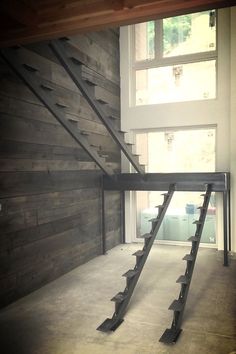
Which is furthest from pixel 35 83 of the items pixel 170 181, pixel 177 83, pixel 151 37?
pixel 151 37

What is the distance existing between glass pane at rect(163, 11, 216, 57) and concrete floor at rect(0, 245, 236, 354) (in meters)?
3.40

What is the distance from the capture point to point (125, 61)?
547 centimetres

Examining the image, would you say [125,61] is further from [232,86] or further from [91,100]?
[91,100]

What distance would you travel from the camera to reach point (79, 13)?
2.05 m

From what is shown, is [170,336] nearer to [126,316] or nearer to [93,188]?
[126,316]

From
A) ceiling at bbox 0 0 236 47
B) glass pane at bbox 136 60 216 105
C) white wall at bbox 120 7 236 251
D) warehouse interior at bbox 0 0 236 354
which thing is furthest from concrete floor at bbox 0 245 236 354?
glass pane at bbox 136 60 216 105

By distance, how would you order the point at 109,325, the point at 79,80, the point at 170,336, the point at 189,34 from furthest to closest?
the point at 189,34 → the point at 79,80 → the point at 109,325 → the point at 170,336

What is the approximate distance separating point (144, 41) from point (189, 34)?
0.78 metres

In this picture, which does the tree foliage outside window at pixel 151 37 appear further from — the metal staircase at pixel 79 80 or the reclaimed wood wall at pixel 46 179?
the metal staircase at pixel 79 80

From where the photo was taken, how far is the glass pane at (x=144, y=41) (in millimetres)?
5422

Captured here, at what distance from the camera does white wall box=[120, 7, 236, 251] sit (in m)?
4.72

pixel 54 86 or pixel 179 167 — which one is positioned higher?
pixel 54 86

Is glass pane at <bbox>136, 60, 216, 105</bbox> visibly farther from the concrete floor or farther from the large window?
the concrete floor

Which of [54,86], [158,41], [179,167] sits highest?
[158,41]
